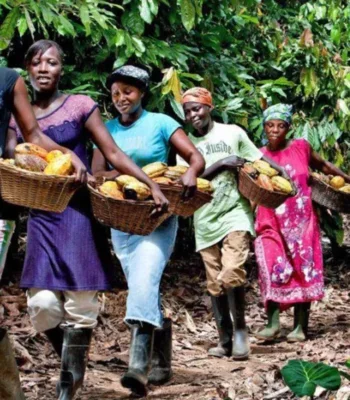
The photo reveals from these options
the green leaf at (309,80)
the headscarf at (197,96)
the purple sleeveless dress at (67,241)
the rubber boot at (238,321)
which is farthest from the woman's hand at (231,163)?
the green leaf at (309,80)

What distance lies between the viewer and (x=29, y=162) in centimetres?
365

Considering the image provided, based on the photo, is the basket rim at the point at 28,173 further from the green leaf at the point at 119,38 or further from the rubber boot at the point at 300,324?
the rubber boot at the point at 300,324

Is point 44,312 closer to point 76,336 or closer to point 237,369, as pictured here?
point 76,336

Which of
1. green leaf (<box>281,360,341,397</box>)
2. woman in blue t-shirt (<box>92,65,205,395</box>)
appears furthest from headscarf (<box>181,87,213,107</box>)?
green leaf (<box>281,360,341,397</box>)

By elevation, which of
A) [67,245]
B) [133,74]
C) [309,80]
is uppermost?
[309,80]

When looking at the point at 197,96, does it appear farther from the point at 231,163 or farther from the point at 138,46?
the point at 138,46

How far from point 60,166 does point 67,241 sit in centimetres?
55

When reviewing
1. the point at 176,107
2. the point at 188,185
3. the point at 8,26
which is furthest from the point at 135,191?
the point at 176,107

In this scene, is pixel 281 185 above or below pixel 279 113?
below

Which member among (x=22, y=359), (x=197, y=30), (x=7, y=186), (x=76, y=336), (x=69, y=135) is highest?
(x=197, y=30)

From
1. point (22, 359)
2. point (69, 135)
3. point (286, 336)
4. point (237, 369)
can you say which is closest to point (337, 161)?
point (286, 336)

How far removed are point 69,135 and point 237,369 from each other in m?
2.05

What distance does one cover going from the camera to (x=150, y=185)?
4.09 metres

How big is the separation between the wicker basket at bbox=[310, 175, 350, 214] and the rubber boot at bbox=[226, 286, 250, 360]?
1304mm
